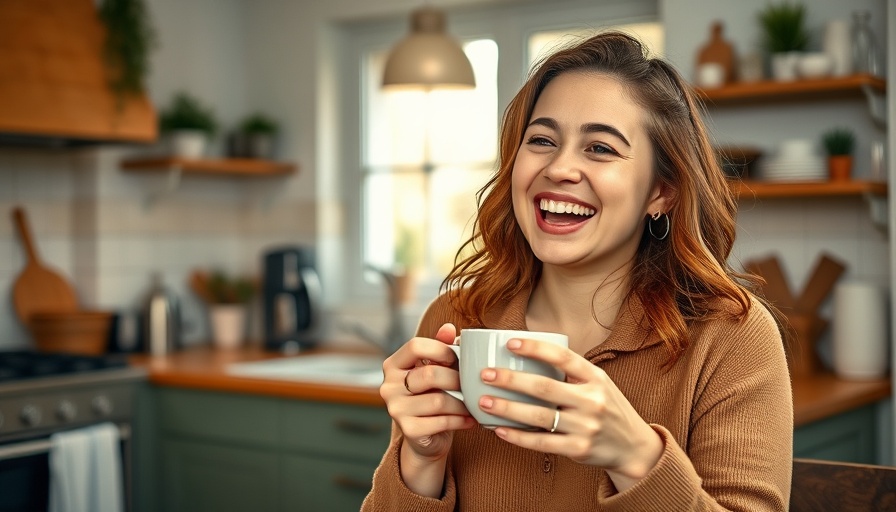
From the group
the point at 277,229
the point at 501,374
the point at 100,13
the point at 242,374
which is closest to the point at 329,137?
the point at 277,229

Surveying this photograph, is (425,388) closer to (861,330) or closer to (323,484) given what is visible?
(323,484)

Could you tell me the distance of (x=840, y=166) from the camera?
2.80 meters

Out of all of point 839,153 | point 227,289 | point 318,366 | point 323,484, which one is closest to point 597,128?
point 839,153

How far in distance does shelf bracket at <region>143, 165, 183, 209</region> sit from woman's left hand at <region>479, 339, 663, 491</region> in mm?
2890

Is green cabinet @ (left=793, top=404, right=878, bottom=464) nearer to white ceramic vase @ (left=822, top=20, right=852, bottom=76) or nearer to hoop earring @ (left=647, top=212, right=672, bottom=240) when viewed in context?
white ceramic vase @ (left=822, top=20, right=852, bottom=76)

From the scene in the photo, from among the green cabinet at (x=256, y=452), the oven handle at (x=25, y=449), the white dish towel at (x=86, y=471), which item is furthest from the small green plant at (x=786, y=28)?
the oven handle at (x=25, y=449)

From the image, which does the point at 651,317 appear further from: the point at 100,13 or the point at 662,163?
the point at 100,13

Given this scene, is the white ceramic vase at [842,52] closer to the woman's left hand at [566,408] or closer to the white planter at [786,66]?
the white planter at [786,66]

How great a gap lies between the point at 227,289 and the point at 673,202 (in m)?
2.84

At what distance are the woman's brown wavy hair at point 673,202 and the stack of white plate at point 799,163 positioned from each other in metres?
1.51

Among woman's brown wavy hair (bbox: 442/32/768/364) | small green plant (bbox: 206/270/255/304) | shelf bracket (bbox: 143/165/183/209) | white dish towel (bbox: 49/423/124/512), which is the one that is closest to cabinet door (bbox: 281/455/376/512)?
white dish towel (bbox: 49/423/124/512)

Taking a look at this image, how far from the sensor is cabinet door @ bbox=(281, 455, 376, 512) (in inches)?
111

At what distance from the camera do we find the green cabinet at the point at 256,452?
9.27 feet

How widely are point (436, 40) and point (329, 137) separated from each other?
4.63ft
